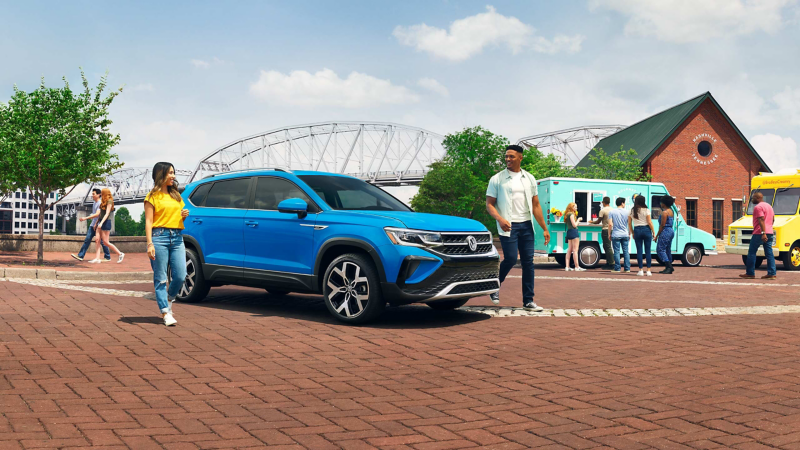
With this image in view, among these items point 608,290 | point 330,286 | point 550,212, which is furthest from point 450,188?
point 330,286

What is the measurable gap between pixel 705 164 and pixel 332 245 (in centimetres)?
4443

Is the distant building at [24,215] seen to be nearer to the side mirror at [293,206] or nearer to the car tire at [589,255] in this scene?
the car tire at [589,255]

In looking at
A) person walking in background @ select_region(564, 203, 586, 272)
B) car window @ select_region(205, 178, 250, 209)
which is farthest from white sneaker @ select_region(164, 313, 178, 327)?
person walking in background @ select_region(564, 203, 586, 272)

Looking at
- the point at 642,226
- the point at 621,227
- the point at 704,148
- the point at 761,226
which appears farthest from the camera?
the point at 704,148

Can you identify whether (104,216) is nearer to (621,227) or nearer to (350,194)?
(350,194)

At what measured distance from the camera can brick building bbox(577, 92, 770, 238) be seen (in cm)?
4516

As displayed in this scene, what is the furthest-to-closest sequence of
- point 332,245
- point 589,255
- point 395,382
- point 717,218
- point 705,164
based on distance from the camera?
point 705,164, point 717,218, point 589,255, point 332,245, point 395,382

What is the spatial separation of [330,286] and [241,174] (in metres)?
2.31

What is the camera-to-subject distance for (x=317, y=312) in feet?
26.2

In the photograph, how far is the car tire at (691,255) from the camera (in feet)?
64.3

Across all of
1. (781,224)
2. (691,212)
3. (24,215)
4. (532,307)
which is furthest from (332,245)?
(24,215)

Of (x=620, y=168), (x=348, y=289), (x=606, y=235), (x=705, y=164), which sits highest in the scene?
(x=705, y=164)

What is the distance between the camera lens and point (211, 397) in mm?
4238

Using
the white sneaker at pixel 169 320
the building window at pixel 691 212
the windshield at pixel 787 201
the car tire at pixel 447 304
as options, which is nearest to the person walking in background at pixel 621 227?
the windshield at pixel 787 201
